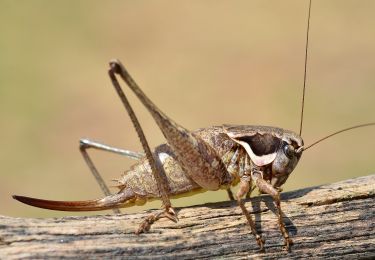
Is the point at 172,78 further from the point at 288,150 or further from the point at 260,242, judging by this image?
the point at 260,242

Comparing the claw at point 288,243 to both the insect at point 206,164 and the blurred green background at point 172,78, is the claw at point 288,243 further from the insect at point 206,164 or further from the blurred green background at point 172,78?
the blurred green background at point 172,78

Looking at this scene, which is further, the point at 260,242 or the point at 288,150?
the point at 288,150

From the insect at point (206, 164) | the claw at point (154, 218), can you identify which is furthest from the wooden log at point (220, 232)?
the insect at point (206, 164)

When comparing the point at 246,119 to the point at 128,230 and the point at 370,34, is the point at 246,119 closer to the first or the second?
the point at 370,34

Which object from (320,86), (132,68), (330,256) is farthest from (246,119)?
(330,256)

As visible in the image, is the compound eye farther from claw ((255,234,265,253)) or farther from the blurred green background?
the blurred green background

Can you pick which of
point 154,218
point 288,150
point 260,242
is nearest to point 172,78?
point 288,150

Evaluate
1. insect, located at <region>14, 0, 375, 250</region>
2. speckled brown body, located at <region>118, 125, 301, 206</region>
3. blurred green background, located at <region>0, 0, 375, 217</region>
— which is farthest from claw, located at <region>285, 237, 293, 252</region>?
blurred green background, located at <region>0, 0, 375, 217</region>
